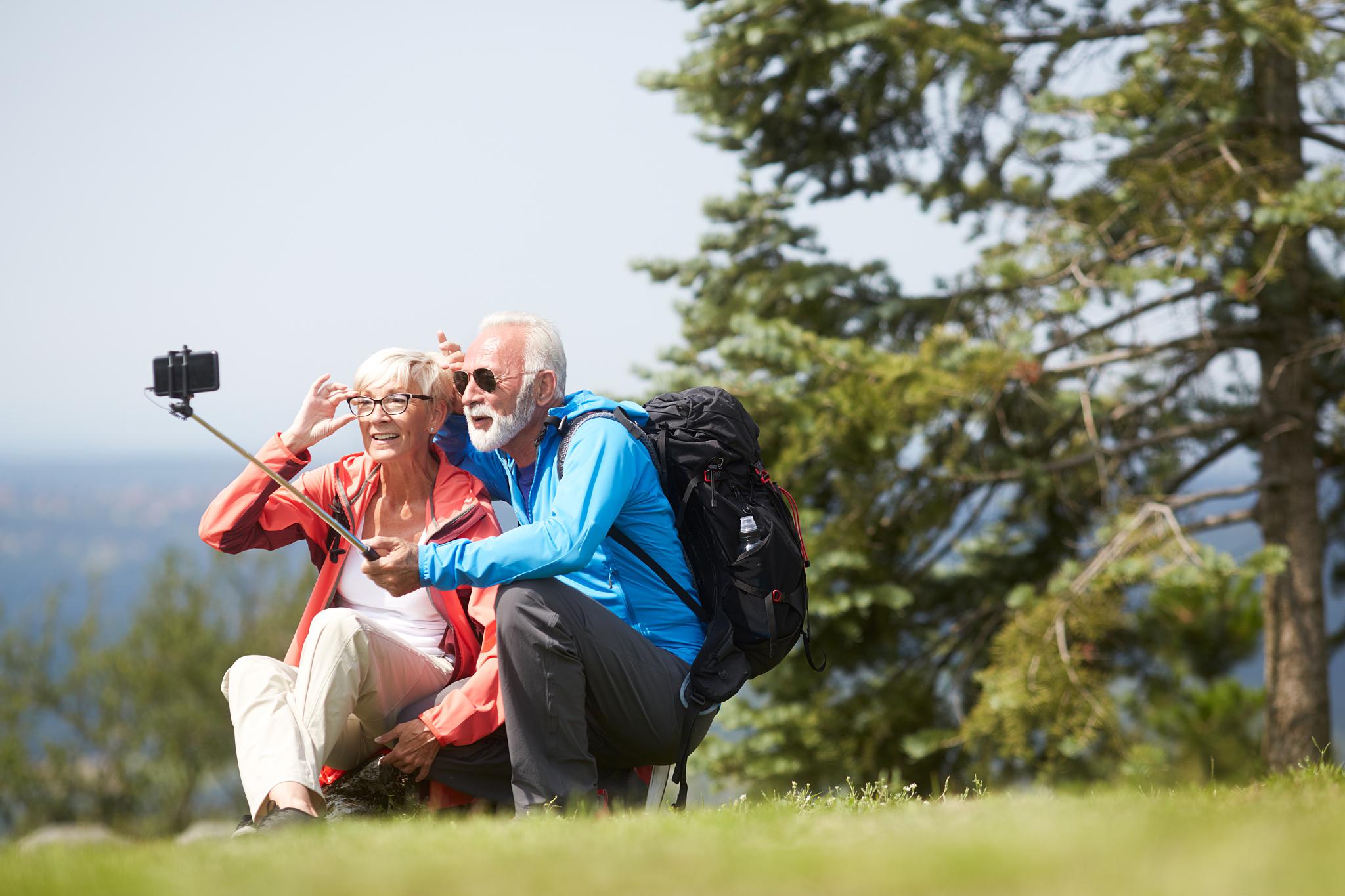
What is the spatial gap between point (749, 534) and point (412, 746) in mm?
1320

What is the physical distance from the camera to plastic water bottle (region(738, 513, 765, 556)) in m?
3.93

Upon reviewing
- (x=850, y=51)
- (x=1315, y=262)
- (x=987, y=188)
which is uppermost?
(x=850, y=51)

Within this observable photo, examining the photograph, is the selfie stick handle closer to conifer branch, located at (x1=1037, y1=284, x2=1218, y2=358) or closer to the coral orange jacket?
the coral orange jacket

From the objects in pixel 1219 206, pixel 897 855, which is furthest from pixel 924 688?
pixel 897 855

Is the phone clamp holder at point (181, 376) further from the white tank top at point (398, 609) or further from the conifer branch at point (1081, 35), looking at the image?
the conifer branch at point (1081, 35)

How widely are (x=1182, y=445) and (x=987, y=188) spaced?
267cm

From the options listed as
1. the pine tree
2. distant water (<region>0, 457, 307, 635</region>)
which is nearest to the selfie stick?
the pine tree

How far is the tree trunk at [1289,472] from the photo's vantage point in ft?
27.4

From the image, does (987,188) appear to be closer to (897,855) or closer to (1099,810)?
(1099,810)

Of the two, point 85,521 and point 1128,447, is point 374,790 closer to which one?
point 1128,447

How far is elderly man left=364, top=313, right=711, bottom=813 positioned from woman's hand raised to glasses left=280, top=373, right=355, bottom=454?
430 millimetres

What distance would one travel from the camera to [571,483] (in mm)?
3715

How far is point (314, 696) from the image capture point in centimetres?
361

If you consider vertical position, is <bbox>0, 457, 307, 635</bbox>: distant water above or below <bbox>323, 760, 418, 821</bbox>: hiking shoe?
below
